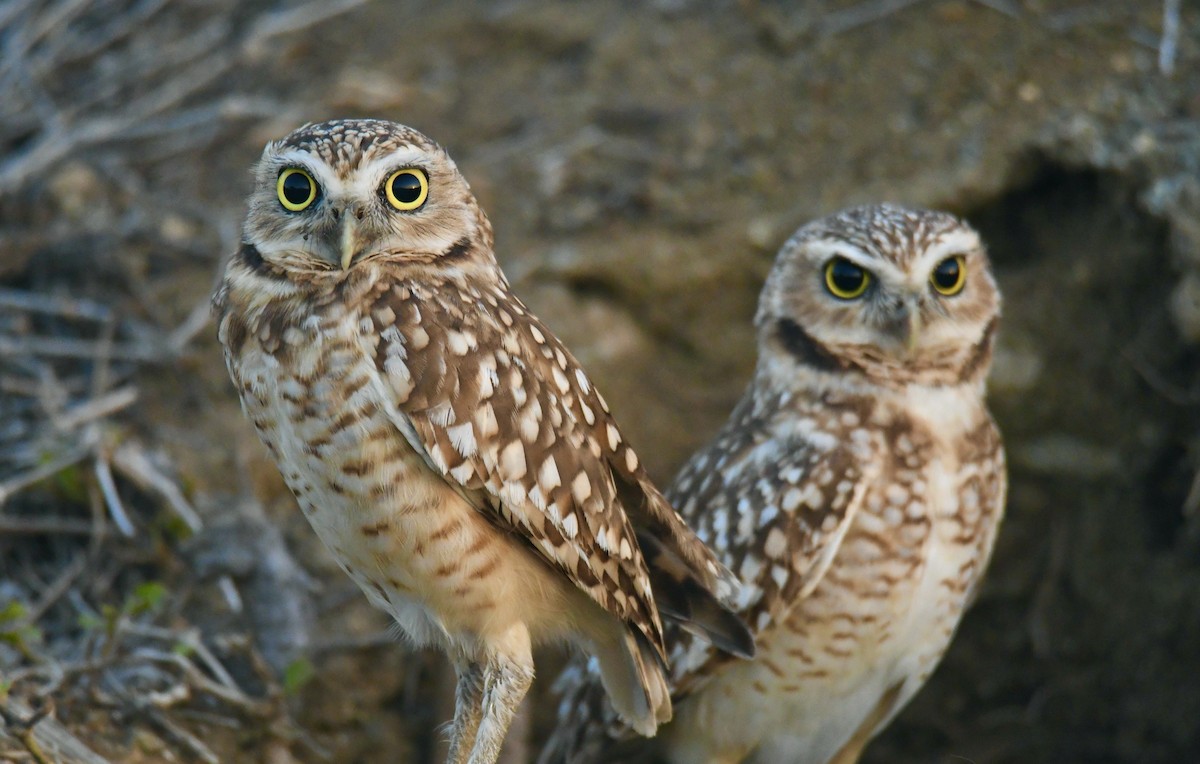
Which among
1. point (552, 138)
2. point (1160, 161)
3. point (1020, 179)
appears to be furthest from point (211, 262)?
point (1160, 161)

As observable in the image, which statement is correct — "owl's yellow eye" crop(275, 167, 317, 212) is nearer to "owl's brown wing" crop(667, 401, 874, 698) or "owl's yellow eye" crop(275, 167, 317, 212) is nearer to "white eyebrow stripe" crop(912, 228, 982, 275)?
"owl's brown wing" crop(667, 401, 874, 698)

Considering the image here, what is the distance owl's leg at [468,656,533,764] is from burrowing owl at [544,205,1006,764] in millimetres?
589

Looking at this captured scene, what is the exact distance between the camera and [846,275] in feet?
10.4

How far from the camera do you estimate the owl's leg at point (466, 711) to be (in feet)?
8.91

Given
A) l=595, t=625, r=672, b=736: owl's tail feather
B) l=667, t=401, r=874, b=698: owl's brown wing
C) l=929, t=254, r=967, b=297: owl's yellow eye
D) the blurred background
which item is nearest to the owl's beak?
l=929, t=254, r=967, b=297: owl's yellow eye

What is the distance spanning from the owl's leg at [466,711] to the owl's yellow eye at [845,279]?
4.21 ft

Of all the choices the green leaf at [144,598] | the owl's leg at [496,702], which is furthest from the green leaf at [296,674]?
the owl's leg at [496,702]

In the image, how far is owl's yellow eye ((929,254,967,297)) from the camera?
3.17 meters

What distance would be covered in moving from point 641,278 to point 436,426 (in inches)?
85.2

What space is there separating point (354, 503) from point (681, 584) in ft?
2.57

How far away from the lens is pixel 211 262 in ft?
14.5

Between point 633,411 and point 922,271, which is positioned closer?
point 922,271

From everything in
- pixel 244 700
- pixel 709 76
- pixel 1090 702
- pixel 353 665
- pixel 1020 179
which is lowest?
pixel 1090 702

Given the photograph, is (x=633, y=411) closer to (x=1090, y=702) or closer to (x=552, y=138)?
(x=552, y=138)
